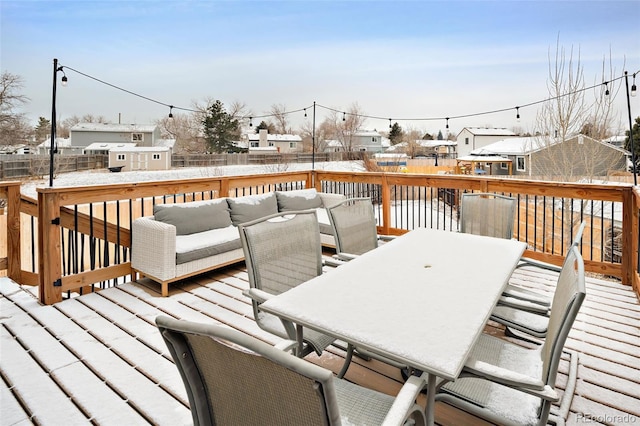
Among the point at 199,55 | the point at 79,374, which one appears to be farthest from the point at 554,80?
the point at 79,374

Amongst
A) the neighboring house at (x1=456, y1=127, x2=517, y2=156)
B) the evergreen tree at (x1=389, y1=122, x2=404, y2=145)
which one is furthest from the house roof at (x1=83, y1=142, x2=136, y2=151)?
the neighboring house at (x1=456, y1=127, x2=517, y2=156)

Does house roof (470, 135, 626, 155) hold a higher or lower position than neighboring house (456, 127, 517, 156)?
lower

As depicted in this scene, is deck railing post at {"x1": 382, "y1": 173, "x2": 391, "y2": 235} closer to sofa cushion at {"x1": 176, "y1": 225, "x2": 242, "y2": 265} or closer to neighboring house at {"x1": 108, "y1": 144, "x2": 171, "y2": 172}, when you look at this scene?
sofa cushion at {"x1": 176, "y1": 225, "x2": 242, "y2": 265}

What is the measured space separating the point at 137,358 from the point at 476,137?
1980cm

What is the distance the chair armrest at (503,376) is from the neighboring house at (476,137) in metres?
18.4

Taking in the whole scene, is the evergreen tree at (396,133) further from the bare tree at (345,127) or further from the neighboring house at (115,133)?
the neighboring house at (115,133)

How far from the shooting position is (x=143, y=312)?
3025 mm

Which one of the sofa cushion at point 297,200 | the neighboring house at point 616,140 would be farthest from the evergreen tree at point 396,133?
the sofa cushion at point 297,200

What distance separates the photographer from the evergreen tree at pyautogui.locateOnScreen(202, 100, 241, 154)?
9.16 m

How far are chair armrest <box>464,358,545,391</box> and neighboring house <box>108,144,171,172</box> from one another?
20.2 ft

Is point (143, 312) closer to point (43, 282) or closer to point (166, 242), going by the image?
point (166, 242)

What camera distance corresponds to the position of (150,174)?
5348 mm

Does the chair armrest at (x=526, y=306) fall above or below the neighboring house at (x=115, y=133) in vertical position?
below

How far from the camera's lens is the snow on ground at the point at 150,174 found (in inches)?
165
